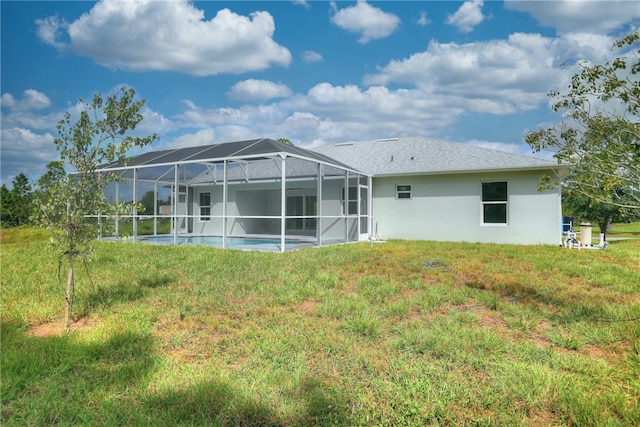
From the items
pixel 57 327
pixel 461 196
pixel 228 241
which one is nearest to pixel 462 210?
pixel 461 196

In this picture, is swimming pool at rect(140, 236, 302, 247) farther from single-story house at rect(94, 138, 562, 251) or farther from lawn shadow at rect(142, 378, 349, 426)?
lawn shadow at rect(142, 378, 349, 426)

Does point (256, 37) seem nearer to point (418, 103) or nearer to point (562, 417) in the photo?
point (418, 103)

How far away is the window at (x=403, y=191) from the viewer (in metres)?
17.2

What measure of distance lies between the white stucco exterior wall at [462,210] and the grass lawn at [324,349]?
21.9 ft

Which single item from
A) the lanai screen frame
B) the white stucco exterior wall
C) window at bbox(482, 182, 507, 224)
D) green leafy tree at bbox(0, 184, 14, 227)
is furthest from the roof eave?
green leafy tree at bbox(0, 184, 14, 227)

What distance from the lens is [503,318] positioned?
542 cm

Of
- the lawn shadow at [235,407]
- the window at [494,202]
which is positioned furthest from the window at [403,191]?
the lawn shadow at [235,407]

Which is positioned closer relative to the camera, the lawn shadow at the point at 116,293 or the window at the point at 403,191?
the lawn shadow at the point at 116,293

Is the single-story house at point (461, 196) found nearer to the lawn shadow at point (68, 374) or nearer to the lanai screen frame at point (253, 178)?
the lanai screen frame at point (253, 178)

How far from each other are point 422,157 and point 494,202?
3.92 m

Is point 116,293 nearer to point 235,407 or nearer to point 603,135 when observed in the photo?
point 235,407

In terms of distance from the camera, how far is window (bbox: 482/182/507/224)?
15.2m

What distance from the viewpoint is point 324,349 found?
4.28 m

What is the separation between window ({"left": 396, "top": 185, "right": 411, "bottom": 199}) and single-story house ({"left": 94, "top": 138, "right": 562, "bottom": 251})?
0.15 ft
